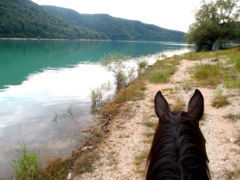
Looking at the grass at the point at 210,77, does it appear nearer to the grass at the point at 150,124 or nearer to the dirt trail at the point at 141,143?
the dirt trail at the point at 141,143

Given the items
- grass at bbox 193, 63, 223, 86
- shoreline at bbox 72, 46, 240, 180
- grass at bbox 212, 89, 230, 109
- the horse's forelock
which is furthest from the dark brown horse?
grass at bbox 193, 63, 223, 86

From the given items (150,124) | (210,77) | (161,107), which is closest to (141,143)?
(150,124)

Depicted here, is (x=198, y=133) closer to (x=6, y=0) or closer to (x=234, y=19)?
(x=234, y=19)

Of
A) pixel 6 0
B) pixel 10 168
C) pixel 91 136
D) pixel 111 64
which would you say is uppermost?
pixel 6 0

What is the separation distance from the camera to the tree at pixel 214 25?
118 feet

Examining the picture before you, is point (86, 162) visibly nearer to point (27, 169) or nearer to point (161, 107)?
point (27, 169)

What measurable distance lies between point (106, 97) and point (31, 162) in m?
7.91

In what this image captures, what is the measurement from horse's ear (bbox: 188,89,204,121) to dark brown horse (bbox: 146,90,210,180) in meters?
0.06

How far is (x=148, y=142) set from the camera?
5.83m

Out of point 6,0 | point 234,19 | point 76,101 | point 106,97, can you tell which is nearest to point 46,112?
point 76,101

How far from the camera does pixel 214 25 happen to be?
117 feet

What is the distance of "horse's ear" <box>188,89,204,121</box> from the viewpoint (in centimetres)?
152

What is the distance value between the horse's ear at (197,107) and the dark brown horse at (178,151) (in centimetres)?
6

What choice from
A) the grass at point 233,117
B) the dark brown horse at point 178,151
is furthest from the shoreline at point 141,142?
the dark brown horse at point 178,151
